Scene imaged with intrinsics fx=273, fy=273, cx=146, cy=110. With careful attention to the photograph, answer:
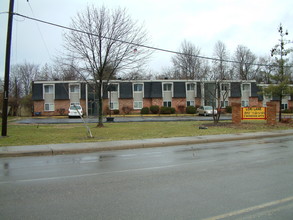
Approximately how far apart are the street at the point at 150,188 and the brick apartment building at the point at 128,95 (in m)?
35.6

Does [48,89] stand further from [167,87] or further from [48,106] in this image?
[167,87]

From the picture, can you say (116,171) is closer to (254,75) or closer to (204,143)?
(204,143)

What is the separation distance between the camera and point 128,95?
153 feet

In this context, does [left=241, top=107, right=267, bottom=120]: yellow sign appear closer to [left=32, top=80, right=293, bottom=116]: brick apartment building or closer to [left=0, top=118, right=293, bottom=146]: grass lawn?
[left=0, top=118, right=293, bottom=146]: grass lawn

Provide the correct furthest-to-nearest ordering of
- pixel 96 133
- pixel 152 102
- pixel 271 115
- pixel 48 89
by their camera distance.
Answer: pixel 152 102, pixel 48 89, pixel 271 115, pixel 96 133

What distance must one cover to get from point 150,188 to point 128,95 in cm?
4133

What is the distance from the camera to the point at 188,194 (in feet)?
17.2

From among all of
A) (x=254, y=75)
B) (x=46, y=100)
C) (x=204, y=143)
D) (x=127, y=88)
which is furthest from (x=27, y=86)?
(x=204, y=143)

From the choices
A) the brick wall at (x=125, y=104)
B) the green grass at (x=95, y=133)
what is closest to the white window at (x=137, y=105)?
the brick wall at (x=125, y=104)

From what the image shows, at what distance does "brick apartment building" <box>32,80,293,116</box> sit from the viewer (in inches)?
1784

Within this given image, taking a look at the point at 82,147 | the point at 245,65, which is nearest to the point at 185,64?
the point at 245,65

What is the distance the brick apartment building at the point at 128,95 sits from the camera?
45312 millimetres

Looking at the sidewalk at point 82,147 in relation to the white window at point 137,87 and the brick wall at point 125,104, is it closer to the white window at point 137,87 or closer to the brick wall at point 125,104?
the brick wall at point 125,104

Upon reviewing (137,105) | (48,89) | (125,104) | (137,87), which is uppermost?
(137,87)
